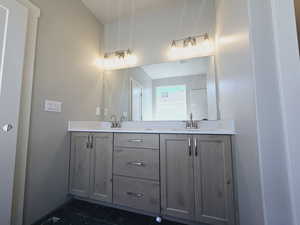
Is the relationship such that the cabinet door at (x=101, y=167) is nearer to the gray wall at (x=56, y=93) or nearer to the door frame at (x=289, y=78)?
the gray wall at (x=56, y=93)

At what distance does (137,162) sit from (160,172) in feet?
0.83

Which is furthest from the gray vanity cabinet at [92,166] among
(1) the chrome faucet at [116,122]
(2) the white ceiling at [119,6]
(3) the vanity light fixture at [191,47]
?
(2) the white ceiling at [119,6]

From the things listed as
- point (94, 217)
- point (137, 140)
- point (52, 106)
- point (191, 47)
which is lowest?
point (94, 217)

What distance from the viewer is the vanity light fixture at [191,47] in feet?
6.25

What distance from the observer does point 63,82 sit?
177 cm

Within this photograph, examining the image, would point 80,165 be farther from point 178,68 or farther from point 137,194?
point 178,68

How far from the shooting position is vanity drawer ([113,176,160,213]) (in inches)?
54.3

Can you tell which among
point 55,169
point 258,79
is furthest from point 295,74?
point 55,169

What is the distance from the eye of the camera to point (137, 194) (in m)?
1.44

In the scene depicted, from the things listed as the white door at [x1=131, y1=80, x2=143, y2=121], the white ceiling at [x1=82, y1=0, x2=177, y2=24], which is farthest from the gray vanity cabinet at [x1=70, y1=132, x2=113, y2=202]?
the white ceiling at [x1=82, y1=0, x2=177, y2=24]

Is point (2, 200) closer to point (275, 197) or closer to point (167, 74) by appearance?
point (275, 197)

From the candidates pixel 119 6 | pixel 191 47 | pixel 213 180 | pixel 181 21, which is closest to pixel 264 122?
pixel 213 180

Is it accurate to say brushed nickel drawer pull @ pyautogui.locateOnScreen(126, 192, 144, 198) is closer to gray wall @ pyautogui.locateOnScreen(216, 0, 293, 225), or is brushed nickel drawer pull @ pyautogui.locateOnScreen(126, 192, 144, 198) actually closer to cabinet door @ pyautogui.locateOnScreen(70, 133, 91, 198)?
cabinet door @ pyautogui.locateOnScreen(70, 133, 91, 198)

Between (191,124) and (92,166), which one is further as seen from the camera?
(191,124)
